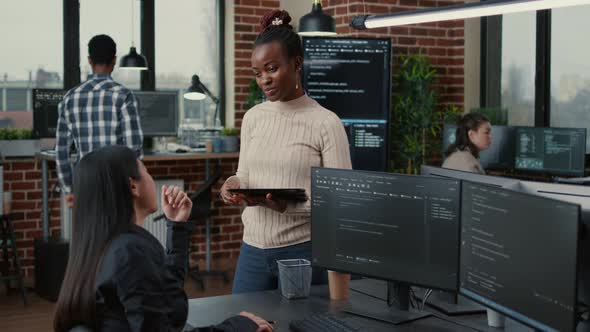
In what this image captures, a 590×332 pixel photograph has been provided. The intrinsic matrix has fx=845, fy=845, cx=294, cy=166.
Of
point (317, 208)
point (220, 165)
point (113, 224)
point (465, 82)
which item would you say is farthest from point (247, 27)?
point (113, 224)

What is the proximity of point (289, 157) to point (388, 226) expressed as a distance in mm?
548

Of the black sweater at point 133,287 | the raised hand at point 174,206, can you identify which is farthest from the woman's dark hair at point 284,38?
the black sweater at point 133,287

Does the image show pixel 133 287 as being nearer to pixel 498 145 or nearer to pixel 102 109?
pixel 102 109

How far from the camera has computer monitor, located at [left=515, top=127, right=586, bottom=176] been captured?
559 cm

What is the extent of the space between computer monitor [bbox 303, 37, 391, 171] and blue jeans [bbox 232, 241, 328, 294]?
2.90 metres

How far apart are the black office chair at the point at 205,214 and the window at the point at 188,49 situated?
1039mm

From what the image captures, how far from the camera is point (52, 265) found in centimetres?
579

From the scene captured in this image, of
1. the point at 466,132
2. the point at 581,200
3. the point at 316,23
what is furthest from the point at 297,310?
the point at 466,132

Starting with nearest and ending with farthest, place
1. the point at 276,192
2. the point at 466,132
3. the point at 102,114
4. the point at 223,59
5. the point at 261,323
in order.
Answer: the point at 261,323 → the point at 276,192 → the point at 102,114 → the point at 466,132 → the point at 223,59

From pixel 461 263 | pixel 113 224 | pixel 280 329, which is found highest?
pixel 113 224

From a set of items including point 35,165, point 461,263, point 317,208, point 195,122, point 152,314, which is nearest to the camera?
point 152,314

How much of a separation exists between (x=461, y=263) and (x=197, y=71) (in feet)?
16.8

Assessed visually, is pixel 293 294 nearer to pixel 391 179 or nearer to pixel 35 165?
pixel 391 179

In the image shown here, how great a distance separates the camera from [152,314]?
1916 mm
